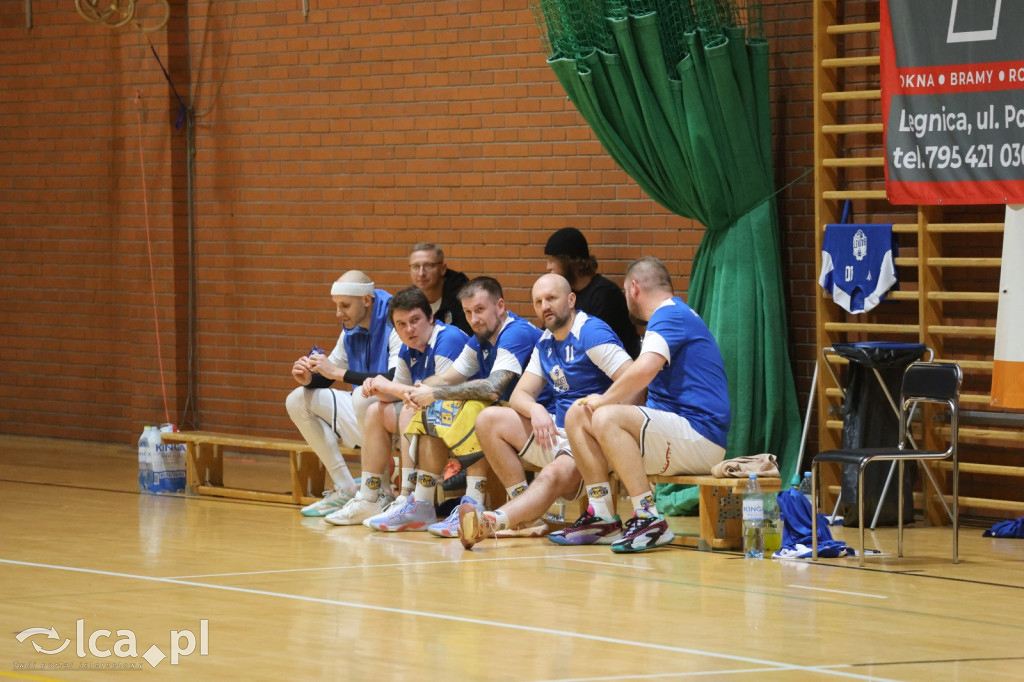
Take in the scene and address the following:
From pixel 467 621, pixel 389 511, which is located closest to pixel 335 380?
pixel 389 511

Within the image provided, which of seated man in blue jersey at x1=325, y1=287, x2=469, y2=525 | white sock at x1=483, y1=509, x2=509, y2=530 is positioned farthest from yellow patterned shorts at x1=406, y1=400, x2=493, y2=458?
white sock at x1=483, y1=509, x2=509, y2=530

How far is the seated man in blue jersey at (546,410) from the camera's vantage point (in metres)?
6.90

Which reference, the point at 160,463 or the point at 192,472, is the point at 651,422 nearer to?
the point at 192,472

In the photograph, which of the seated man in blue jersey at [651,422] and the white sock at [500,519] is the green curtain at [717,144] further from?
the white sock at [500,519]

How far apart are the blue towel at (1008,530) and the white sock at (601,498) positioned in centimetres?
192

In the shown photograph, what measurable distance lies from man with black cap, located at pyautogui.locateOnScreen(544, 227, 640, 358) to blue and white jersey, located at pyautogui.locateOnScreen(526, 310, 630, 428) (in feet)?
3.19

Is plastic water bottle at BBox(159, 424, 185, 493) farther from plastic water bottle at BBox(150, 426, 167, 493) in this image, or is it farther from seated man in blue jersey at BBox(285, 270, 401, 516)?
seated man in blue jersey at BBox(285, 270, 401, 516)

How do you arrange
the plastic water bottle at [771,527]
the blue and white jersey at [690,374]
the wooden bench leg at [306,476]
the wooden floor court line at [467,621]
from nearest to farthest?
the wooden floor court line at [467,621] < the plastic water bottle at [771,527] < the blue and white jersey at [690,374] < the wooden bench leg at [306,476]

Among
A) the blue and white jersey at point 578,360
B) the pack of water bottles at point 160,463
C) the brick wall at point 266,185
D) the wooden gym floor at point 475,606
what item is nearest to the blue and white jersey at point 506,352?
the blue and white jersey at point 578,360

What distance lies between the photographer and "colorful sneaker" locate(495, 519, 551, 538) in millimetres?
6982

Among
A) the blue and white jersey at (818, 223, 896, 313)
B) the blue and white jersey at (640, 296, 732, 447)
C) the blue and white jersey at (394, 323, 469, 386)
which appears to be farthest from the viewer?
the blue and white jersey at (818, 223, 896, 313)

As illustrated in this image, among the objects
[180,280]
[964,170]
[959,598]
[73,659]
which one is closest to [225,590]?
[73,659]

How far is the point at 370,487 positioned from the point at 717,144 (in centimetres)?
261

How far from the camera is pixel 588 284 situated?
27.1 ft
